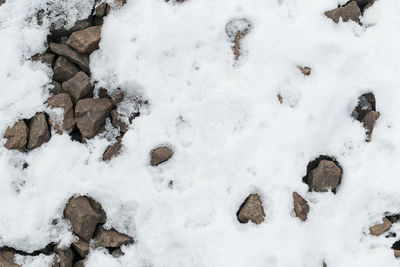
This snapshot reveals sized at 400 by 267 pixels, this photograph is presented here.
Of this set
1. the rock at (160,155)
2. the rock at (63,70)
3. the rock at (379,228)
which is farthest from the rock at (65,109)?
the rock at (379,228)

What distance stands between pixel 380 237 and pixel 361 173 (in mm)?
541

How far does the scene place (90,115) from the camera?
349 cm

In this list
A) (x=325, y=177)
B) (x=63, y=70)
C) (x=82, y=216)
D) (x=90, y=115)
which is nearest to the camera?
(x=82, y=216)

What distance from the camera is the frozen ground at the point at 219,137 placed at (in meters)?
3.31

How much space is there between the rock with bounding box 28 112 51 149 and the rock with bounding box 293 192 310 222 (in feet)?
7.10

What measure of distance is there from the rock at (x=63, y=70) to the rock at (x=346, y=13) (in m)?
2.34

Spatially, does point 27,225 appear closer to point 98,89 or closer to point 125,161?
point 125,161

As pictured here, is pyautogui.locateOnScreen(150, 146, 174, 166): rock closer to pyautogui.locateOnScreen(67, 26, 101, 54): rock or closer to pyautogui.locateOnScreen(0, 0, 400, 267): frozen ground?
pyautogui.locateOnScreen(0, 0, 400, 267): frozen ground

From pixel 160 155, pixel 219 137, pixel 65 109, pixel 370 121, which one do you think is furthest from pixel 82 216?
pixel 370 121

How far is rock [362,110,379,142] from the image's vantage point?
3.50m

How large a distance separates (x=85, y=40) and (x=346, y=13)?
2366 mm

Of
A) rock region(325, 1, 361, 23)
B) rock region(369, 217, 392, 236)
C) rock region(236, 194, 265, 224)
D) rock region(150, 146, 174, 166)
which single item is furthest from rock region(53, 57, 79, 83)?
rock region(369, 217, 392, 236)

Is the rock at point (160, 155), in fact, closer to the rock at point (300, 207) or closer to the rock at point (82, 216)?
the rock at point (82, 216)

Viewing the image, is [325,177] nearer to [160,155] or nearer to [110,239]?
[160,155]
